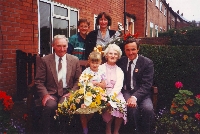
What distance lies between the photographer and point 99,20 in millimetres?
5070

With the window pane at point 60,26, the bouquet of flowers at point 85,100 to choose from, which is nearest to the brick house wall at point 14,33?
the window pane at point 60,26

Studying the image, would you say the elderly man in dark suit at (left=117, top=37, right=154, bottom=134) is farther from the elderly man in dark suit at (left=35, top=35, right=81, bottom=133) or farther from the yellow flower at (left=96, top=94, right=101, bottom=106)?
the elderly man in dark suit at (left=35, top=35, right=81, bottom=133)

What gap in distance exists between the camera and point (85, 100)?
3.67 meters

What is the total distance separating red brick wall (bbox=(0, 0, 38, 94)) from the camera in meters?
5.21

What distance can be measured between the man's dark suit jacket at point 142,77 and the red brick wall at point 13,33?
8.17ft

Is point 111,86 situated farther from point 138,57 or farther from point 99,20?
point 99,20

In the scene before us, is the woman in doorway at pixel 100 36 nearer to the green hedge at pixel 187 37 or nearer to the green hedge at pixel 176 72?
the green hedge at pixel 176 72

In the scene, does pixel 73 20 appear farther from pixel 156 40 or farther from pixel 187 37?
pixel 156 40

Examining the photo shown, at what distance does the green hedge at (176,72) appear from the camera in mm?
6375

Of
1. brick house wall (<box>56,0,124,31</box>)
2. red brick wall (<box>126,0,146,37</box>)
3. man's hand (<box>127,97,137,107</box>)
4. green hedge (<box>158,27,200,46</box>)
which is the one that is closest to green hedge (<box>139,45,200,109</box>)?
man's hand (<box>127,97,137,107</box>)

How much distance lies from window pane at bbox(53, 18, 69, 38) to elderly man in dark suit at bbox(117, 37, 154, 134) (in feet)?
11.2

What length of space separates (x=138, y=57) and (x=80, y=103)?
4.41ft

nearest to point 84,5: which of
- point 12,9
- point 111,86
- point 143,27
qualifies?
point 12,9

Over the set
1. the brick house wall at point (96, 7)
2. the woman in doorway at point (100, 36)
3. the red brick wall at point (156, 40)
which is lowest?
the woman in doorway at point (100, 36)
